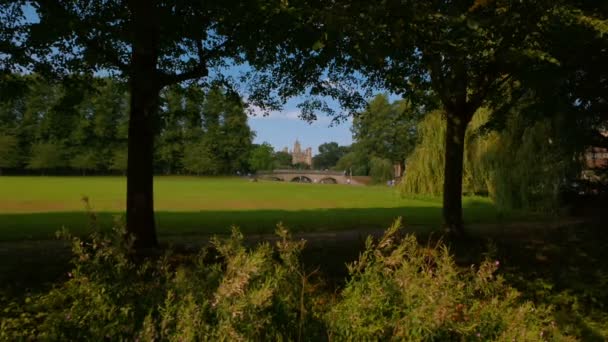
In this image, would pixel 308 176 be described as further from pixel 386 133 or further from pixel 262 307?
pixel 262 307

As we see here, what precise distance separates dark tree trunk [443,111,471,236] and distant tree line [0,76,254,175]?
65.4 m

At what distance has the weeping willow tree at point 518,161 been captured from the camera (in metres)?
19.5

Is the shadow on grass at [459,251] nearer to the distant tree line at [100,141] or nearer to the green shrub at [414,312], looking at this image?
the green shrub at [414,312]

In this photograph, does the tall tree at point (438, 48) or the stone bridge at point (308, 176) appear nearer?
the tall tree at point (438, 48)

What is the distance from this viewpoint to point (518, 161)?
70.5 feet

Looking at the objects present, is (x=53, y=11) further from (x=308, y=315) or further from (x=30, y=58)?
(x=308, y=315)

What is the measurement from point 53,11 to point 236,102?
5.18m

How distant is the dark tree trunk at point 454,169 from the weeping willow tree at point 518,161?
3244mm

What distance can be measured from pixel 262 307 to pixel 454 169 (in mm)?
9656

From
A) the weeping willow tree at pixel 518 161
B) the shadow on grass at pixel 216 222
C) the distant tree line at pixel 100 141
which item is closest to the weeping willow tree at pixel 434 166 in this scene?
the weeping willow tree at pixel 518 161

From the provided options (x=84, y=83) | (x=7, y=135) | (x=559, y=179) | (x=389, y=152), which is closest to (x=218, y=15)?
(x=84, y=83)

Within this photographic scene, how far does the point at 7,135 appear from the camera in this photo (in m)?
78.2

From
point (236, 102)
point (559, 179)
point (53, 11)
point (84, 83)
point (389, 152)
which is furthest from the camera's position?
point (389, 152)

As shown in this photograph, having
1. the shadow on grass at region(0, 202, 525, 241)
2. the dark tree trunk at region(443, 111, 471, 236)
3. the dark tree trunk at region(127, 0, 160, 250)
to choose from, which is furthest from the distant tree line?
the dark tree trunk at region(127, 0, 160, 250)
